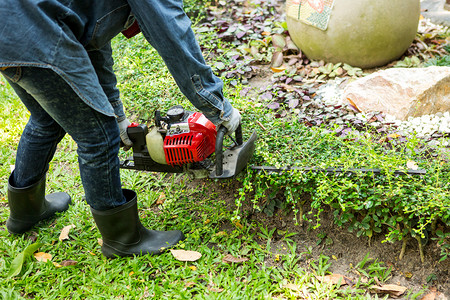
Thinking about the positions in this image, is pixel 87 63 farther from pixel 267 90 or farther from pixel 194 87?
pixel 267 90

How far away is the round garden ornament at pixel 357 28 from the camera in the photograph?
12.4 feet

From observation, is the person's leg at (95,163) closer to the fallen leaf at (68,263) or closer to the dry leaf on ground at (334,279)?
the fallen leaf at (68,263)

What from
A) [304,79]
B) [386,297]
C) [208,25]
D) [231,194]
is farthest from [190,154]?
[208,25]

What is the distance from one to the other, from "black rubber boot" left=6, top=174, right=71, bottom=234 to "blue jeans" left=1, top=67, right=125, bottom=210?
0.05m

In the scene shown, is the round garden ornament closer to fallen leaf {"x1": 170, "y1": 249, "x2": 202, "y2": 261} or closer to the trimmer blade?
the trimmer blade

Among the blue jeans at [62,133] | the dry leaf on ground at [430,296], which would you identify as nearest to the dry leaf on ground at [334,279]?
the dry leaf on ground at [430,296]

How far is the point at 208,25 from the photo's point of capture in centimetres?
507

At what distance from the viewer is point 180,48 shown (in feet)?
6.29

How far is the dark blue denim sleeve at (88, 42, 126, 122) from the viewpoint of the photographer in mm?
2441

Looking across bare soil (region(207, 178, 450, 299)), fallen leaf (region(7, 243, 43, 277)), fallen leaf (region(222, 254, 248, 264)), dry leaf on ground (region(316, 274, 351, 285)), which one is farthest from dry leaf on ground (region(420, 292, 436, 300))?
fallen leaf (region(7, 243, 43, 277))

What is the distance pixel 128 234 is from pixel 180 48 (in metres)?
1.14

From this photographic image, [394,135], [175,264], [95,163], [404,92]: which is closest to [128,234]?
[175,264]

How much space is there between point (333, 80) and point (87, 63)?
251 cm

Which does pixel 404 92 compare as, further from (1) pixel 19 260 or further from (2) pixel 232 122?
(1) pixel 19 260
